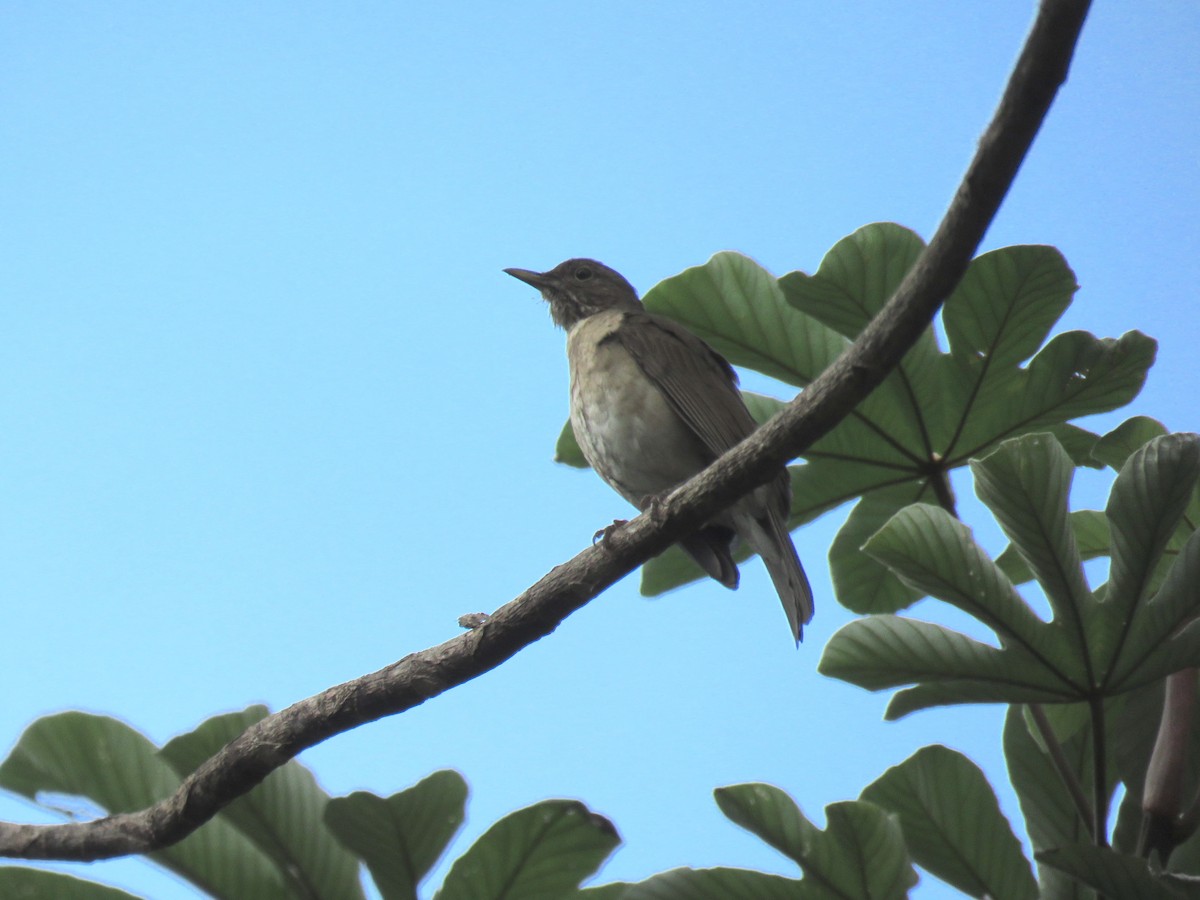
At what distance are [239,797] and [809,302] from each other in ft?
6.42

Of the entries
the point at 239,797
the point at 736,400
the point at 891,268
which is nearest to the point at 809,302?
the point at 891,268

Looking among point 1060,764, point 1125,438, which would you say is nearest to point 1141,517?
point 1060,764

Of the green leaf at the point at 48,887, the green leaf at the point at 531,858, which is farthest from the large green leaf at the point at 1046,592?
the green leaf at the point at 48,887

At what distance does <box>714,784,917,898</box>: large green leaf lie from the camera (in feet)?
7.56

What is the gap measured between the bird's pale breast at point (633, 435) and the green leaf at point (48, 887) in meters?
2.32

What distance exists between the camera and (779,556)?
Result: 3922mm

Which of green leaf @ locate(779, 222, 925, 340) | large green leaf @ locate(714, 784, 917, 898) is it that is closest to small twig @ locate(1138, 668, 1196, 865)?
large green leaf @ locate(714, 784, 917, 898)

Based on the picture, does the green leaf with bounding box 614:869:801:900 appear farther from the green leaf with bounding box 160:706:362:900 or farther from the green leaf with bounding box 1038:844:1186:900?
the green leaf with bounding box 160:706:362:900

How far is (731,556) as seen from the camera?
412cm

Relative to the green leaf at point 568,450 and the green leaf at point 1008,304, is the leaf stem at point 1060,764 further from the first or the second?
the green leaf at point 568,450

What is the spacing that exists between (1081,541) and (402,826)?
214 centimetres

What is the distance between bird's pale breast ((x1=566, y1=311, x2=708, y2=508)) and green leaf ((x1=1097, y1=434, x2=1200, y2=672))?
201cm

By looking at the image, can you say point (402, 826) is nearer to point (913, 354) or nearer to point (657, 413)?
point (913, 354)

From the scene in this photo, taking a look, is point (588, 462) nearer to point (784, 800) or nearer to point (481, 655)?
point (481, 655)
